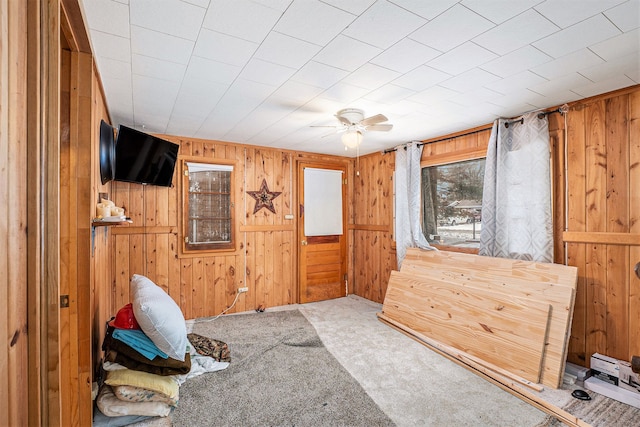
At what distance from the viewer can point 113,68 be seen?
2.11 m

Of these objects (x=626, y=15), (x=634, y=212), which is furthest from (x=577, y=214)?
(x=626, y=15)

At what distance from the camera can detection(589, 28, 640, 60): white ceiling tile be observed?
1728 mm

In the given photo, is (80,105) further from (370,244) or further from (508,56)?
(370,244)

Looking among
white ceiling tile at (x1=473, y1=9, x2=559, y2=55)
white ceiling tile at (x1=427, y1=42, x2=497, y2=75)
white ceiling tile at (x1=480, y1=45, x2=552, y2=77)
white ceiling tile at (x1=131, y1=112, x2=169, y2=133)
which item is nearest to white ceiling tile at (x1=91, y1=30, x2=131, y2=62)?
white ceiling tile at (x1=131, y1=112, x2=169, y2=133)

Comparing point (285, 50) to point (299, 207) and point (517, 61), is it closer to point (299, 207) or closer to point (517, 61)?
point (517, 61)

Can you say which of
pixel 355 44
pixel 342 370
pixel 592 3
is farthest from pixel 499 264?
pixel 355 44

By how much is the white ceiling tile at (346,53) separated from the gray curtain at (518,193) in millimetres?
1934

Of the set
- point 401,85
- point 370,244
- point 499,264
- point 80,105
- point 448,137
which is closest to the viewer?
point 80,105

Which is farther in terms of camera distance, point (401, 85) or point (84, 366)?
point (401, 85)

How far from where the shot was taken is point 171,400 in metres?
2.20

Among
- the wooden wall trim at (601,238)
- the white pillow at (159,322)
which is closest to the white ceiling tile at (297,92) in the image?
the white pillow at (159,322)

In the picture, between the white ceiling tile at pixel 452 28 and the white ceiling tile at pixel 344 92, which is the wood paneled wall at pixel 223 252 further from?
the white ceiling tile at pixel 452 28

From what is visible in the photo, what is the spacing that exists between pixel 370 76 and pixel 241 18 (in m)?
1.01

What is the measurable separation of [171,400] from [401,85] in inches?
114
